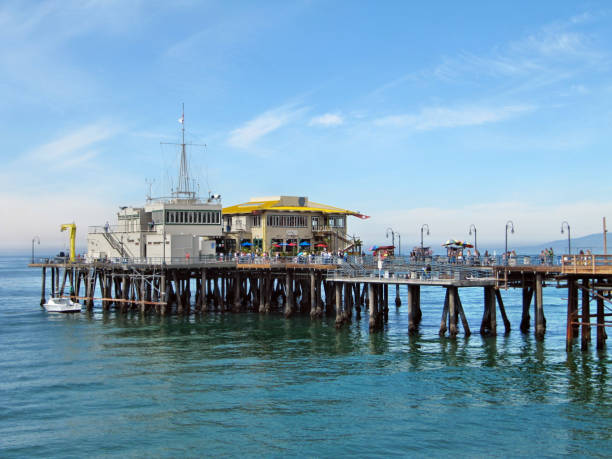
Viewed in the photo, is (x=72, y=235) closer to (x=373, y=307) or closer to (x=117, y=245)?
(x=117, y=245)

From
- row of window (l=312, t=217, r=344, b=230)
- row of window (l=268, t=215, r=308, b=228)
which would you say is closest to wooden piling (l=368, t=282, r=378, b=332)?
row of window (l=268, t=215, r=308, b=228)

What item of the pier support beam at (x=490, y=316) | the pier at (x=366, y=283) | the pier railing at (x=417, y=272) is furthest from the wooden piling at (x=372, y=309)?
the pier support beam at (x=490, y=316)

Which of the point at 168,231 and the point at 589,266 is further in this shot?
the point at 168,231

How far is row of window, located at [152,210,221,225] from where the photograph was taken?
6506 cm

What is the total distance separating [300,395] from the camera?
30.9m

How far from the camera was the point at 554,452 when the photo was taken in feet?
77.7

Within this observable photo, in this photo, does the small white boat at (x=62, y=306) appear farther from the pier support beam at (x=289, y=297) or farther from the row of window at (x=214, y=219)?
the pier support beam at (x=289, y=297)

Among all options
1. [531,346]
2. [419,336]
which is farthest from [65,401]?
[531,346]

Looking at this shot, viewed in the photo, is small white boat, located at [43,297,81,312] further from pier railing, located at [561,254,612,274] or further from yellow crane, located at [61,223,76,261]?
pier railing, located at [561,254,612,274]

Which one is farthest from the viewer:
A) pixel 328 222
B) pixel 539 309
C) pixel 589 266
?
pixel 328 222

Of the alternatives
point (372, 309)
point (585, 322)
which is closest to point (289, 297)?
point (372, 309)

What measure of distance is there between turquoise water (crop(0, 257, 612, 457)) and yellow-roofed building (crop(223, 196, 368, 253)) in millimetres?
18636

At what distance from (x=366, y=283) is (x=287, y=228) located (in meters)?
12.1

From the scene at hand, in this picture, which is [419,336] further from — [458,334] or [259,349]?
[259,349]
